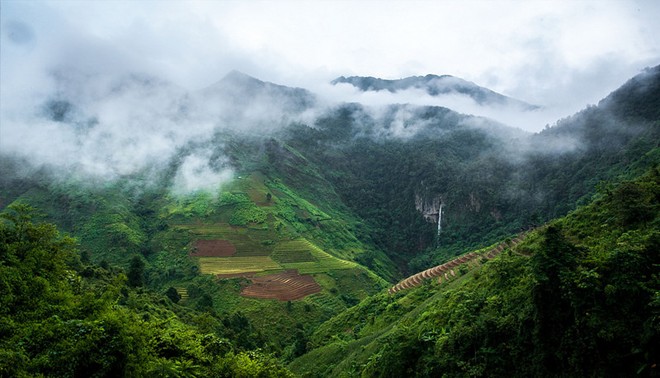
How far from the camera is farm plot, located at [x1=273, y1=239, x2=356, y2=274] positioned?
4040 inches

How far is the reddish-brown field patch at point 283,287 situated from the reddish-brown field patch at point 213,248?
54.5 ft

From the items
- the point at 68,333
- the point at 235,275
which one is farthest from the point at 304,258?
the point at 68,333

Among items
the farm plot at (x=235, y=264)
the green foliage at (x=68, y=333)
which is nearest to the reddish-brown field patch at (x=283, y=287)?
the farm plot at (x=235, y=264)

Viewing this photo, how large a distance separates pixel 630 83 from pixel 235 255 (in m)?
169

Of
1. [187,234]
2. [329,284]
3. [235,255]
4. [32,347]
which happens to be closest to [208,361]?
[32,347]

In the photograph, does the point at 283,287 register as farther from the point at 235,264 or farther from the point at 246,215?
the point at 246,215

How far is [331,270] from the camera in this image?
10338cm

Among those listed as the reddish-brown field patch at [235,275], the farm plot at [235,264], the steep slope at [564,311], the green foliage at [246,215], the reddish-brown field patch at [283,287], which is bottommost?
the reddish-brown field patch at [283,287]

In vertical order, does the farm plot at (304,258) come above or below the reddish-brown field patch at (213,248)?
below

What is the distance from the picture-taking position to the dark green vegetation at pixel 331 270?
1866cm

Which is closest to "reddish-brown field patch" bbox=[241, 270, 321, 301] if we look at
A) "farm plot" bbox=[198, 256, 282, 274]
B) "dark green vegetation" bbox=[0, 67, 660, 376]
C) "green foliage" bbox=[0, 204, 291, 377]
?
"dark green vegetation" bbox=[0, 67, 660, 376]

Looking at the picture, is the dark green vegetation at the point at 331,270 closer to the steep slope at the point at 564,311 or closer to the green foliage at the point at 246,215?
the steep slope at the point at 564,311

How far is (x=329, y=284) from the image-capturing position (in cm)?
9694

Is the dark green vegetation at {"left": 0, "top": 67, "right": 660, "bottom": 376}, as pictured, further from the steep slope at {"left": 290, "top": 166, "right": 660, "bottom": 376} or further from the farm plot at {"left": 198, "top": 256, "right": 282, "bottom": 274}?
the farm plot at {"left": 198, "top": 256, "right": 282, "bottom": 274}
